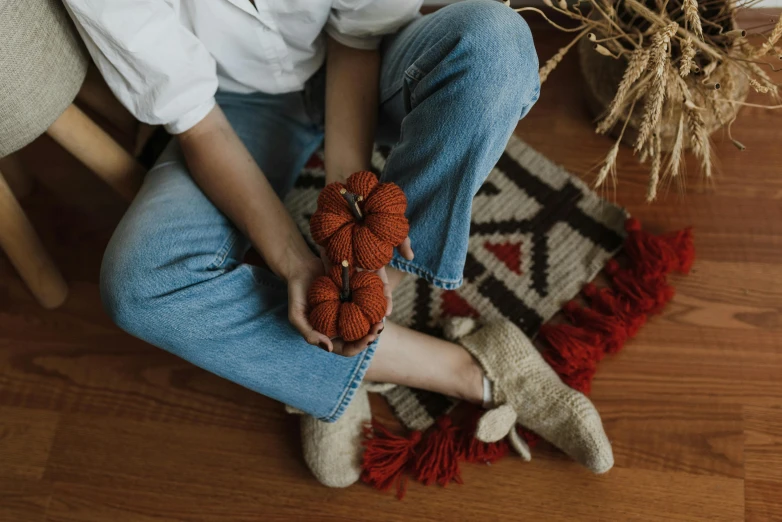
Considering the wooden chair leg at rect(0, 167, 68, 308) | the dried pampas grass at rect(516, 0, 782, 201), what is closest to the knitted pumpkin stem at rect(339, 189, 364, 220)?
the dried pampas grass at rect(516, 0, 782, 201)

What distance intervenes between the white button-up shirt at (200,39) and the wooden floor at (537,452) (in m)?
0.46

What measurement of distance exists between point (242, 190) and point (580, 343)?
54 cm

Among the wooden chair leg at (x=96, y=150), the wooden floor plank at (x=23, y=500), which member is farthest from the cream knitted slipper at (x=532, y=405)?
the wooden floor plank at (x=23, y=500)

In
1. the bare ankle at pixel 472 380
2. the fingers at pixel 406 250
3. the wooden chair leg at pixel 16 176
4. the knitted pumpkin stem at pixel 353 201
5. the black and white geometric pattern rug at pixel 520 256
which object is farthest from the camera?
the wooden chair leg at pixel 16 176

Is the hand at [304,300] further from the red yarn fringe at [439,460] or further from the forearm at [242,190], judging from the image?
the red yarn fringe at [439,460]

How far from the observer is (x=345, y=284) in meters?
0.65

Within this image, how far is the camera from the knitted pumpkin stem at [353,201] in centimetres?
61

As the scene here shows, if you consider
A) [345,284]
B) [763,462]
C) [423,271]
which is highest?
[345,284]

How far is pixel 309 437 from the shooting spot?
956 mm

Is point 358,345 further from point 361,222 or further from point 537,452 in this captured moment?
point 537,452

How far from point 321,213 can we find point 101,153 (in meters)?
0.43

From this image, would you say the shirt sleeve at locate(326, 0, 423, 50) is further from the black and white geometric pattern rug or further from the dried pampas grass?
the black and white geometric pattern rug

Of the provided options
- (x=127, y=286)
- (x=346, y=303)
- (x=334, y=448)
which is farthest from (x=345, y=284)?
(x=334, y=448)

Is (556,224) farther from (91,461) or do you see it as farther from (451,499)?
(91,461)
